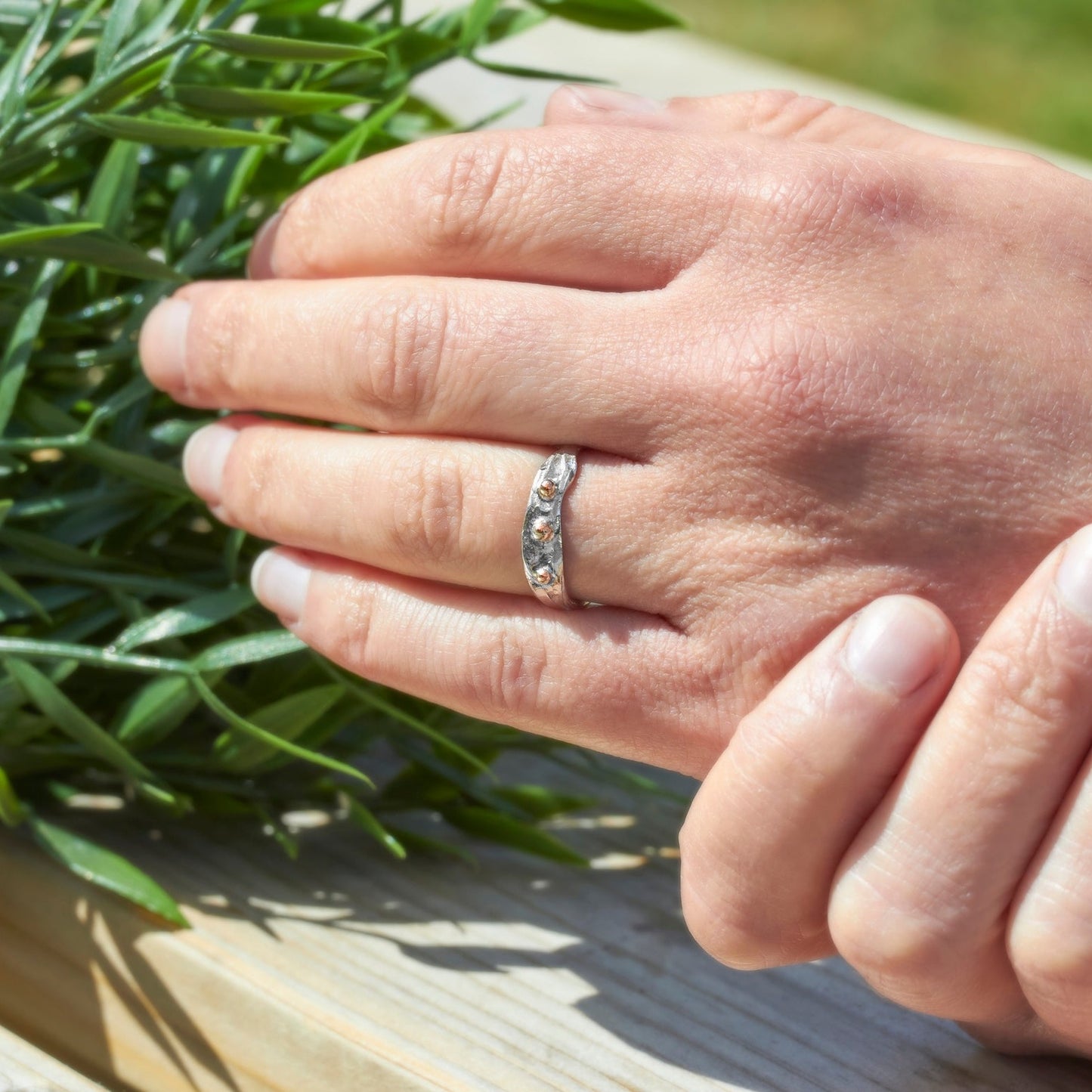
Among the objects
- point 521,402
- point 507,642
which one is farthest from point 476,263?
point 507,642

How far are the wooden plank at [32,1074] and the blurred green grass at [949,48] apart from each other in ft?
12.3

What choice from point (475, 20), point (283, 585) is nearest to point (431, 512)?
point (283, 585)

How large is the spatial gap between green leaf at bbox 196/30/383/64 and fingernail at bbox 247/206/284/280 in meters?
0.12

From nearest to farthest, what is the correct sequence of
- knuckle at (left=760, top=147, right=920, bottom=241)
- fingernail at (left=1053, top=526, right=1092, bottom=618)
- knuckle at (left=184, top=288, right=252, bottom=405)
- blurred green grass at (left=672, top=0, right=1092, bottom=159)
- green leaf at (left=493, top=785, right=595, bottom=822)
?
fingernail at (left=1053, top=526, right=1092, bottom=618) < knuckle at (left=760, top=147, right=920, bottom=241) < knuckle at (left=184, top=288, right=252, bottom=405) < green leaf at (left=493, top=785, right=595, bottom=822) < blurred green grass at (left=672, top=0, right=1092, bottom=159)

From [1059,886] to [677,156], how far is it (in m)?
0.39

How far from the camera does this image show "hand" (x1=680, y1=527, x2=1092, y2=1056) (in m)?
0.55

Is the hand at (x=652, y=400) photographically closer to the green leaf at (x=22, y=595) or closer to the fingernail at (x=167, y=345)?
the fingernail at (x=167, y=345)

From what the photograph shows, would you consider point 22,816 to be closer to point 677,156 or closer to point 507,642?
point 507,642

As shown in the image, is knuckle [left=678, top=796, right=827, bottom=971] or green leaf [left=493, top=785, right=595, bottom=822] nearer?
knuckle [left=678, top=796, right=827, bottom=971]

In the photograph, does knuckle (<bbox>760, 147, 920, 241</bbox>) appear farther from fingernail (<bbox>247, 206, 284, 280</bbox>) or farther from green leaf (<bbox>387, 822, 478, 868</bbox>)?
green leaf (<bbox>387, 822, 478, 868</bbox>)

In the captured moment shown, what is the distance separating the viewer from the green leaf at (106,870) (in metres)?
0.69

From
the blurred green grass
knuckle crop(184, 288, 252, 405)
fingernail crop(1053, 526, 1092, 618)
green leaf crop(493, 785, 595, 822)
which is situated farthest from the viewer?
the blurred green grass

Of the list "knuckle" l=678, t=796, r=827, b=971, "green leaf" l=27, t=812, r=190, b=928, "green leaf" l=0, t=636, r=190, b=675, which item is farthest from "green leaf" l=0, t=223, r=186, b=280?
"knuckle" l=678, t=796, r=827, b=971

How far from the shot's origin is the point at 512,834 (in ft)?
2.64
